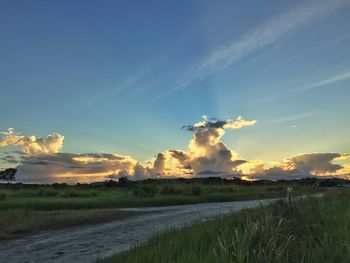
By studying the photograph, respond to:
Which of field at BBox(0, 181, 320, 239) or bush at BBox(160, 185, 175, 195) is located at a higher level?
bush at BBox(160, 185, 175, 195)

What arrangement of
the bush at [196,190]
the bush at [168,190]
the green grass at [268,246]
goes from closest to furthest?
the green grass at [268,246] < the bush at [168,190] < the bush at [196,190]

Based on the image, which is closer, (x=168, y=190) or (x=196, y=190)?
(x=168, y=190)

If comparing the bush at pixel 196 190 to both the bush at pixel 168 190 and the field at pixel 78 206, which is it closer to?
the field at pixel 78 206

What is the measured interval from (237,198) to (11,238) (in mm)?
40128

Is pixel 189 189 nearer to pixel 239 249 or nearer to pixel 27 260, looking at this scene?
pixel 27 260

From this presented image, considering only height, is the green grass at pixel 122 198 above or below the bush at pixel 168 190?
below

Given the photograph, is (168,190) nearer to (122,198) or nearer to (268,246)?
(122,198)

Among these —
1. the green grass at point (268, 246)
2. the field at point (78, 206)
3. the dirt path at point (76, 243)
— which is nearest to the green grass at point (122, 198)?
the field at point (78, 206)

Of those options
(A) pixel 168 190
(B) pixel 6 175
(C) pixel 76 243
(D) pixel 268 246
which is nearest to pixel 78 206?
(A) pixel 168 190

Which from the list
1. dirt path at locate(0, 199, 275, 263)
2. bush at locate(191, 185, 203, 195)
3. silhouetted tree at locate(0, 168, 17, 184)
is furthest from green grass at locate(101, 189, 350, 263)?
silhouetted tree at locate(0, 168, 17, 184)

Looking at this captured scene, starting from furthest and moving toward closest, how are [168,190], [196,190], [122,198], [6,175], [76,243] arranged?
[6,175]
[196,190]
[168,190]
[122,198]
[76,243]

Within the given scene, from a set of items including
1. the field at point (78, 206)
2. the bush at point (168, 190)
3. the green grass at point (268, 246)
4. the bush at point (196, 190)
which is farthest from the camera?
the bush at point (196, 190)

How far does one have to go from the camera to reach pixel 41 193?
2237 inches

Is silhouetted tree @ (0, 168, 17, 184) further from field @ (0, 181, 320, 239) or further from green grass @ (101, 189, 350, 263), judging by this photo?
green grass @ (101, 189, 350, 263)
